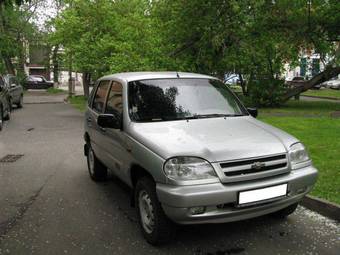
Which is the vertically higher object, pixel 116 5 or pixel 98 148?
pixel 116 5

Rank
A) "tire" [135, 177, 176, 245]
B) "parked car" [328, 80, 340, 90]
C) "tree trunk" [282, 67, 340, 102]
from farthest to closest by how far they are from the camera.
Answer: "parked car" [328, 80, 340, 90]
"tree trunk" [282, 67, 340, 102]
"tire" [135, 177, 176, 245]

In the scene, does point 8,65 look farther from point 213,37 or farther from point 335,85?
point 335,85

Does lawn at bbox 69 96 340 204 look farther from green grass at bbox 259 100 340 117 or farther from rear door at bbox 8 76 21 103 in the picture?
rear door at bbox 8 76 21 103

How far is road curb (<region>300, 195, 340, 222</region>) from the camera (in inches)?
190

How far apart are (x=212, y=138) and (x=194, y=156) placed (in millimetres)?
392

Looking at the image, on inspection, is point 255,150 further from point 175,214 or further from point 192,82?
point 192,82

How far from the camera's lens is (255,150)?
3.89 m

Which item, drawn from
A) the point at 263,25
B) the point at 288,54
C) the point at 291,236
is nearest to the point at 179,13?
the point at 263,25

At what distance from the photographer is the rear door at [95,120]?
572 centimetres

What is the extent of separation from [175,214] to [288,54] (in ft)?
56.0

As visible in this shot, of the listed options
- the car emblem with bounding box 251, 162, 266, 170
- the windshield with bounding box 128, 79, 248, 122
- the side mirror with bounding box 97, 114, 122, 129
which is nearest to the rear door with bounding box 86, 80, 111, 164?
the side mirror with bounding box 97, 114, 122, 129

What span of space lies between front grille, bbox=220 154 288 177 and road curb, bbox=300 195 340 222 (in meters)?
1.29

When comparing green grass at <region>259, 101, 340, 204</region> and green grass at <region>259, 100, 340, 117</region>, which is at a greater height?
green grass at <region>259, 101, 340, 204</region>

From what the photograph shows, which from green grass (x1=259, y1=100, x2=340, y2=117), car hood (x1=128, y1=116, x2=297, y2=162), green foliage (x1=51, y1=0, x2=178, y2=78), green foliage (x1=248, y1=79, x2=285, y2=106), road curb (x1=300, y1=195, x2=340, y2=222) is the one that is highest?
green foliage (x1=51, y1=0, x2=178, y2=78)
